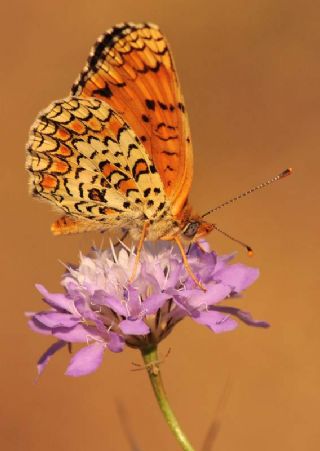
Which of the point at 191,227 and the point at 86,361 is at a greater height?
the point at 191,227

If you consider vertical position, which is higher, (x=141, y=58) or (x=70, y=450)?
(x=141, y=58)

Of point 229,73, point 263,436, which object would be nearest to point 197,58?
point 229,73

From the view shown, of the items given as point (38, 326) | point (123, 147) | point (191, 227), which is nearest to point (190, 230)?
point (191, 227)

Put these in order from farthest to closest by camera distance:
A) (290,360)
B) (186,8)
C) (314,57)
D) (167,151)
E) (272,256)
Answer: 1. (186,8)
2. (314,57)
3. (272,256)
4. (290,360)
5. (167,151)

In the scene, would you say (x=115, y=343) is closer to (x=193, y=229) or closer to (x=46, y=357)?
(x=46, y=357)

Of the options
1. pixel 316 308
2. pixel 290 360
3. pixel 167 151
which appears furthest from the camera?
pixel 316 308

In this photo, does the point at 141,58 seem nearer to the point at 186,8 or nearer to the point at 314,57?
the point at 314,57
